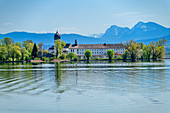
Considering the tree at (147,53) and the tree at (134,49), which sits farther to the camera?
the tree at (147,53)

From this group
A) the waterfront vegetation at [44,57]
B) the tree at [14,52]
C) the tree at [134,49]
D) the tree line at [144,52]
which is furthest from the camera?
the tree line at [144,52]

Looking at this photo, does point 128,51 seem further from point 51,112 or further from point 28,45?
point 51,112

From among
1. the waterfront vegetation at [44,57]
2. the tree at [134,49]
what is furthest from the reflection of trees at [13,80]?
the tree at [134,49]

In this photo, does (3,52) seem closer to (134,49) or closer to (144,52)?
(134,49)

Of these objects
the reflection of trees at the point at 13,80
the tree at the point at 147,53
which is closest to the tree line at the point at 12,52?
the tree at the point at 147,53

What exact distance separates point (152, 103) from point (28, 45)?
142097 mm

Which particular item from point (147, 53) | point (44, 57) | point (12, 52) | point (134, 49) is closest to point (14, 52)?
point (12, 52)

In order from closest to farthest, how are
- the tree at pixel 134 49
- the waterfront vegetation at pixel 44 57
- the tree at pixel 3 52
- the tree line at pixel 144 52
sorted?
the tree at pixel 3 52, the waterfront vegetation at pixel 44 57, the tree at pixel 134 49, the tree line at pixel 144 52

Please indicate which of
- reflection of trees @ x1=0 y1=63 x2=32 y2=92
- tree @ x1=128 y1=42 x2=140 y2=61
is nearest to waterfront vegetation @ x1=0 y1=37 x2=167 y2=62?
tree @ x1=128 y1=42 x2=140 y2=61

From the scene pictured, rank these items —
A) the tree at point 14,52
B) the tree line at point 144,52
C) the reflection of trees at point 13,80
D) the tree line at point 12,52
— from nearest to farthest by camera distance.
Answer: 1. the reflection of trees at point 13,80
2. the tree line at point 12,52
3. the tree at point 14,52
4. the tree line at point 144,52

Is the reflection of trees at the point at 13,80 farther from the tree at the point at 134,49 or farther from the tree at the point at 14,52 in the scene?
the tree at the point at 134,49

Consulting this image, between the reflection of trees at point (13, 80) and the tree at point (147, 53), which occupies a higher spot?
the tree at point (147, 53)

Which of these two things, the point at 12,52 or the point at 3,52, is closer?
the point at 3,52

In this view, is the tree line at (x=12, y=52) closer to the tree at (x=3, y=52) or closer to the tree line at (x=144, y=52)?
the tree at (x=3, y=52)
